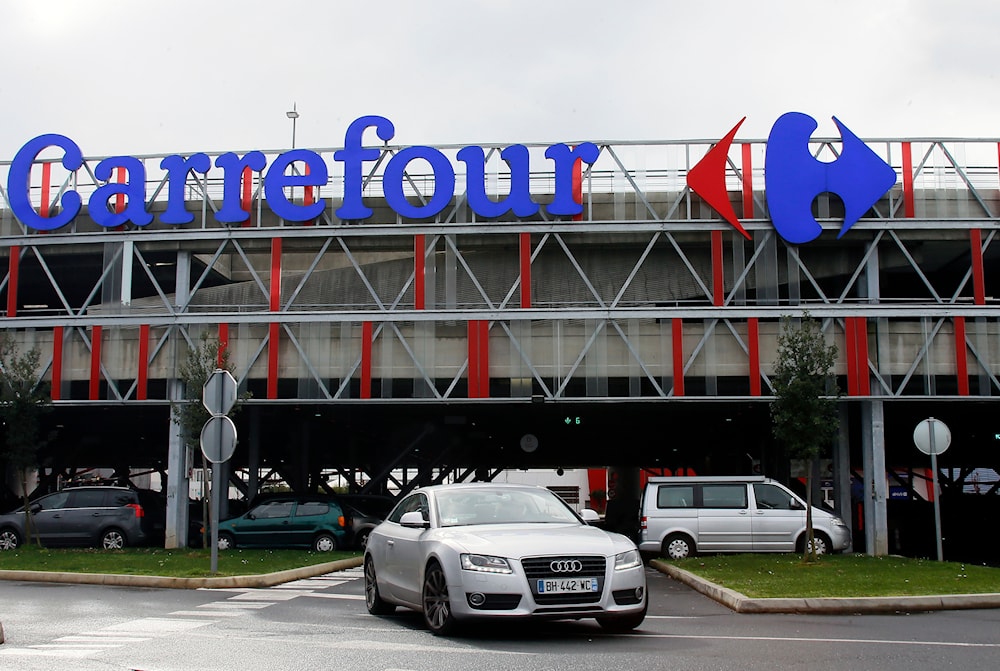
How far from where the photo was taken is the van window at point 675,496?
2322 centimetres

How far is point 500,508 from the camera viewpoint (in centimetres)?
1109

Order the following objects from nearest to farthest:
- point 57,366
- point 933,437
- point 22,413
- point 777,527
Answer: point 933,437 < point 777,527 < point 22,413 < point 57,366

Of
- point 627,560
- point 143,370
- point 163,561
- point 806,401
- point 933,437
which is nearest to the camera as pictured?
point 627,560

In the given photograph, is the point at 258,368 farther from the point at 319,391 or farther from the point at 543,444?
the point at 543,444

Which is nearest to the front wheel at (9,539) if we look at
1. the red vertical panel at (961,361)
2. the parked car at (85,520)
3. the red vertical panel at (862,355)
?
the parked car at (85,520)

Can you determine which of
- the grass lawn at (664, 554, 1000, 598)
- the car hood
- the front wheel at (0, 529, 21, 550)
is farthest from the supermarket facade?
the car hood

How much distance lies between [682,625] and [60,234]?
23.0 meters

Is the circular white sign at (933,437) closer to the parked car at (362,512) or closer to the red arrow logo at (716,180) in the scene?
the red arrow logo at (716,180)

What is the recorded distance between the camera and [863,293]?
1095 inches

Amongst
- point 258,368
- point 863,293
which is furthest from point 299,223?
point 863,293

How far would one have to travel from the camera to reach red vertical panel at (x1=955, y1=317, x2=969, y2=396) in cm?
2678

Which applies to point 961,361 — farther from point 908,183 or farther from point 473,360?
point 473,360

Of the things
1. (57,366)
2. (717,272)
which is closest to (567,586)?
(717,272)

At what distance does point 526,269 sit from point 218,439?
484 inches
